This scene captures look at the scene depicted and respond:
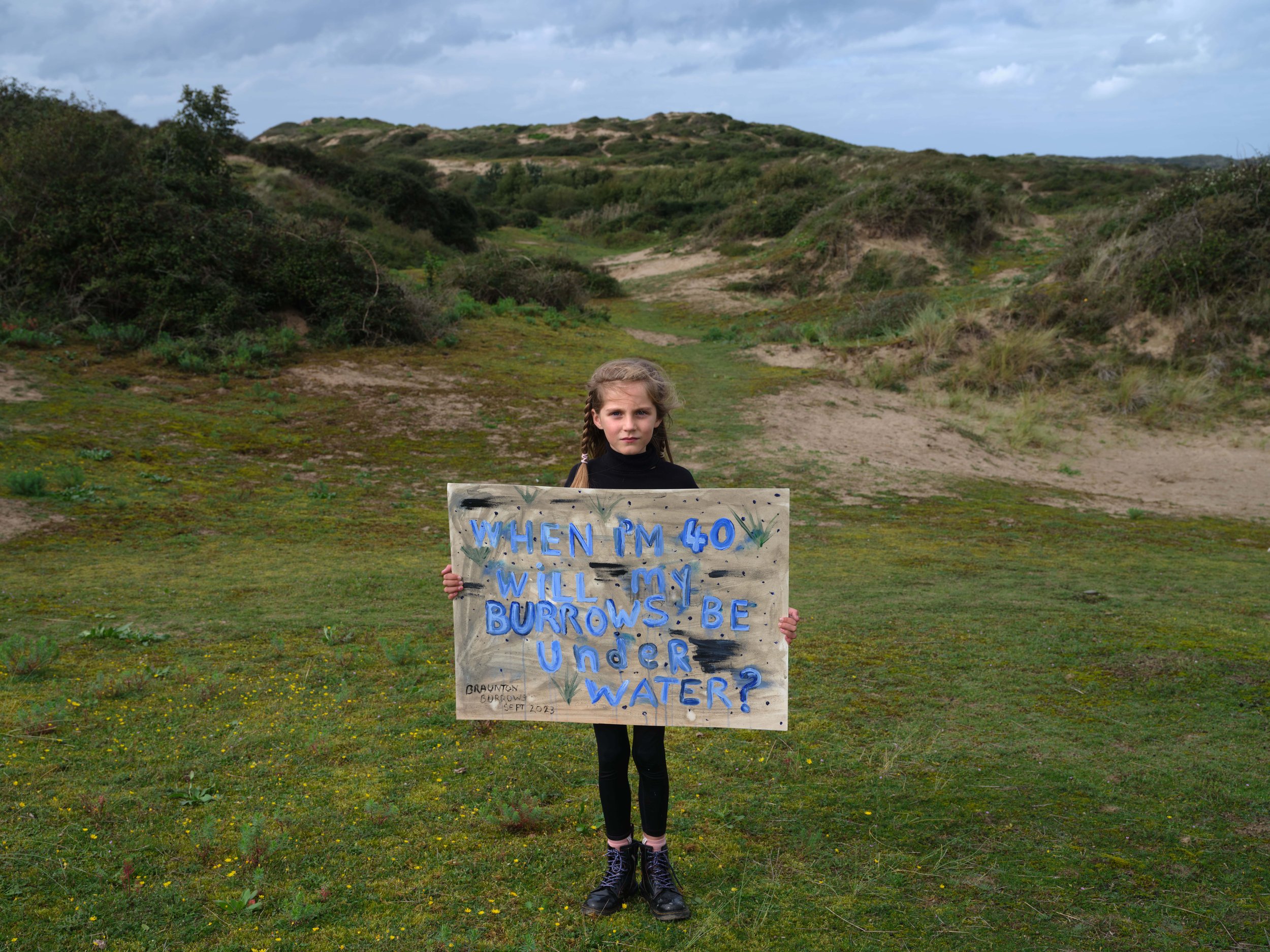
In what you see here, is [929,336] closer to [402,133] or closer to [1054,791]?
[1054,791]

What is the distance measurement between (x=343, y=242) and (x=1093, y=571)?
15.4m

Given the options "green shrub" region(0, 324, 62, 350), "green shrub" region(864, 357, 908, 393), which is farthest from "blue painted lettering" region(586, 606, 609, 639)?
"green shrub" region(864, 357, 908, 393)

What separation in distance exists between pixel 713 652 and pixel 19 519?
8167mm

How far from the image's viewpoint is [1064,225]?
30531 mm

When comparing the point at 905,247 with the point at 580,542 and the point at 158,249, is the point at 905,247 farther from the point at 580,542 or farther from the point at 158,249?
the point at 580,542

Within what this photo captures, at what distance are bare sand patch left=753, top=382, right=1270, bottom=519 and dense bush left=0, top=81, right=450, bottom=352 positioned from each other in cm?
848

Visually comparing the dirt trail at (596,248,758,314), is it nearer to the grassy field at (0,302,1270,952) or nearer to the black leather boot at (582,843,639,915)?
the grassy field at (0,302,1270,952)

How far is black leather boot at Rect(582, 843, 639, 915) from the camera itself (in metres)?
2.91

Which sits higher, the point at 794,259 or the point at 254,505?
the point at 794,259

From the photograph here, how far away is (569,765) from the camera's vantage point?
4141 millimetres

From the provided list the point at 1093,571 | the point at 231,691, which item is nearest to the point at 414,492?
the point at 231,691

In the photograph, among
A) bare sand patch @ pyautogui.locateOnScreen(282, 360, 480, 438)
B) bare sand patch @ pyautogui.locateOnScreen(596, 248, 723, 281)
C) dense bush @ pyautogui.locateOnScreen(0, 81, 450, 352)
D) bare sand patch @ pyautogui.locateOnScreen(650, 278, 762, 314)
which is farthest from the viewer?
bare sand patch @ pyautogui.locateOnScreen(596, 248, 723, 281)

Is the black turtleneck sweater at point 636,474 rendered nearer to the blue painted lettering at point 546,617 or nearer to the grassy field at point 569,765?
the blue painted lettering at point 546,617

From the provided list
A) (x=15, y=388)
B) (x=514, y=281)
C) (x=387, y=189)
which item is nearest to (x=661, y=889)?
(x=15, y=388)
